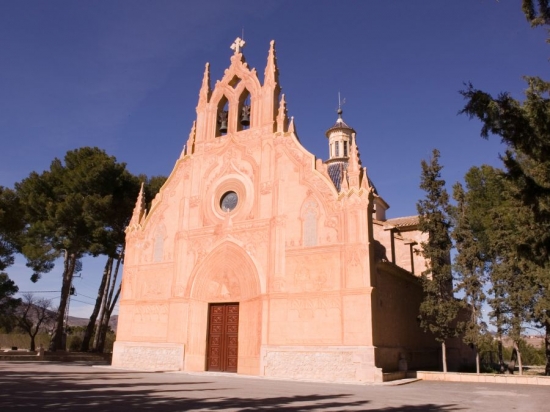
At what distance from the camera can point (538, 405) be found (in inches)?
420

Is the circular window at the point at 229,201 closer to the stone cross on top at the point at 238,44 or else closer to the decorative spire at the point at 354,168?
the decorative spire at the point at 354,168

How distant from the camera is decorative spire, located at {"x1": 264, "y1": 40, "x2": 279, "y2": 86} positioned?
76.1 ft

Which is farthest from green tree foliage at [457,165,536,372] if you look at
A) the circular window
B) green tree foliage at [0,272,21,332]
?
green tree foliage at [0,272,21,332]

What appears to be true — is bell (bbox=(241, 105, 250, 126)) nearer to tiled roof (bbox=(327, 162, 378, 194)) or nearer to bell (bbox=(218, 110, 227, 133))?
bell (bbox=(218, 110, 227, 133))

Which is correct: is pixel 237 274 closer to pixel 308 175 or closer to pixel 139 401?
pixel 308 175

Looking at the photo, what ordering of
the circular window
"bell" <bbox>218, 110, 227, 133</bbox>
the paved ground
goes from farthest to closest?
"bell" <bbox>218, 110, 227, 133</bbox> < the circular window < the paved ground

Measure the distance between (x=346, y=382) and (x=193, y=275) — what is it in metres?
9.19

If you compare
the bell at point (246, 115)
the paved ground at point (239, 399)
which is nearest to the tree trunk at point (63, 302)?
the bell at point (246, 115)

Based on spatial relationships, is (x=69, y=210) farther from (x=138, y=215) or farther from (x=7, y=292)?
(x=7, y=292)

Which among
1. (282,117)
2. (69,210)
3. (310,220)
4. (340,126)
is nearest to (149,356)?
(310,220)

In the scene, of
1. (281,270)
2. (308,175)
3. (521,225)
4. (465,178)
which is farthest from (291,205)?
(465,178)

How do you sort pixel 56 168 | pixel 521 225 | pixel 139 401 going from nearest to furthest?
pixel 139 401, pixel 521 225, pixel 56 168

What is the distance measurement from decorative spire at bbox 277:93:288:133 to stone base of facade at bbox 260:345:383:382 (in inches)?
396

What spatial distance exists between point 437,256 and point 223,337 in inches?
409
